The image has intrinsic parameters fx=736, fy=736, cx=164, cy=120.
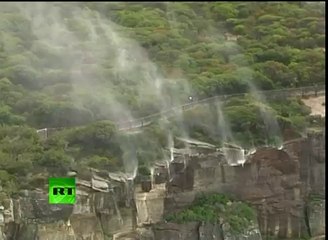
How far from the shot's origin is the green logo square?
50.6ft

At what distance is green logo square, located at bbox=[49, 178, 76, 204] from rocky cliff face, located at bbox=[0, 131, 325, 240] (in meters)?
0.14

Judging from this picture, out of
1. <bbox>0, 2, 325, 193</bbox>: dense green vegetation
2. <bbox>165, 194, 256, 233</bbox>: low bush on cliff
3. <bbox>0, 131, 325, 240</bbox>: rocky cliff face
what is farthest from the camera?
<bbox>0, 2, 325, 193</bbox>: dense green vegetation

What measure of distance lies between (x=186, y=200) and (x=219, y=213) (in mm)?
865

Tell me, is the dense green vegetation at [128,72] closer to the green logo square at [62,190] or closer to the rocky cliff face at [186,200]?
the green logo square at [62,190]

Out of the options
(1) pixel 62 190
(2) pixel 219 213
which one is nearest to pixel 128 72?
(2) pixel 219 213

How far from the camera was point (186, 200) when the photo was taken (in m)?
17.2

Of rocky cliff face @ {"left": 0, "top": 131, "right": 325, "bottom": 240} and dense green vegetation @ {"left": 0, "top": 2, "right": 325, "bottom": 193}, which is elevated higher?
dense green vegetation @ {"left": 0, "top": 2, "right": 325, "bottom": 193}

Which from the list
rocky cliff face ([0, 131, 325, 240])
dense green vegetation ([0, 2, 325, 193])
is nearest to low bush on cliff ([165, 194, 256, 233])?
rocky cliff face ([0, 131, 325, 240])

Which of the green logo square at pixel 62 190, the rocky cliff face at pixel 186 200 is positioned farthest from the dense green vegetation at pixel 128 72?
the rocky cliff face at pixel 186 200

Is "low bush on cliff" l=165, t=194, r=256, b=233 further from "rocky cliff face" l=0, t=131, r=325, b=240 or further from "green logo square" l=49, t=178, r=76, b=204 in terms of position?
"green logo square" l=49, t=178, r=76, b=204

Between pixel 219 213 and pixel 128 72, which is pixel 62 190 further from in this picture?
pixel 128 72

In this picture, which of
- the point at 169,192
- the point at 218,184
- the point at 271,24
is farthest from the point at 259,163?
the point at 271,24

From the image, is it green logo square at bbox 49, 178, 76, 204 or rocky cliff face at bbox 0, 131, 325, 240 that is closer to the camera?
rocky cliff face at bbox 0, 131, 325, 240

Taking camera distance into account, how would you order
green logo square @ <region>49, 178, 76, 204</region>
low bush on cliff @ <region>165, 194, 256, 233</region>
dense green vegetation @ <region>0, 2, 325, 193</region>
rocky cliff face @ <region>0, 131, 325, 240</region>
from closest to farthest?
rocky cliff face @ <region>0, 131, 325, 240</region>
green logo square @ <region>49, 178, 76, 204</region>
low bush on cliff @ <region>165, 194, 256, 233</region>
dense green vegetation @ <region>0, 2, 325, 193</region>
